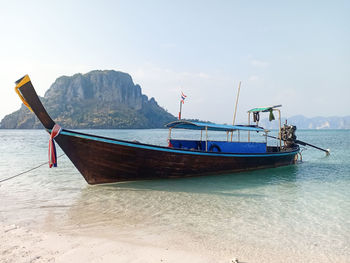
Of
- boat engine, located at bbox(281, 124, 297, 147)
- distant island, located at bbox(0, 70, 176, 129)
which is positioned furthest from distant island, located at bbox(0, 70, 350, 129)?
boat engine, located at bbox(281, 124, 297, 147)

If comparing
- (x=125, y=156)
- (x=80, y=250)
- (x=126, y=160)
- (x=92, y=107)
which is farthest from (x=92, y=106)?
(x=80, y=250)

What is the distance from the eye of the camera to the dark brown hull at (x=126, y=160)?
361 inches

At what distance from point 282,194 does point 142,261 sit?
7.27 m

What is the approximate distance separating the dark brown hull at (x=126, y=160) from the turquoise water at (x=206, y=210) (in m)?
0.44

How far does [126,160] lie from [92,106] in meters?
172

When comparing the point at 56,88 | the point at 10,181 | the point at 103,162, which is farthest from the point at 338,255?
the point at 56,88

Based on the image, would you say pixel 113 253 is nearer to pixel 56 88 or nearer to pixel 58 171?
pixel 58 171

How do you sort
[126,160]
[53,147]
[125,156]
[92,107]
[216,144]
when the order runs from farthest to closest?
1. [92,107]
2. [216,144]
3. [126,160]
4. [125,156]
5. [53,147]

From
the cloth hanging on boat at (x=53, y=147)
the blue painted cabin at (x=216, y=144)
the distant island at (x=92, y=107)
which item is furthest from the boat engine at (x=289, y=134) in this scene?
the distant island at (x=92, y=107)

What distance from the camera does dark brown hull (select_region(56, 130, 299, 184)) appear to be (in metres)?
9.16

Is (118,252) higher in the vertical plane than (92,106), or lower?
lower

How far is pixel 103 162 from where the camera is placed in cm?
955

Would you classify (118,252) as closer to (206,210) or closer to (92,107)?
(206,210)

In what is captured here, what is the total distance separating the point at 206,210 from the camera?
7.31 meters
